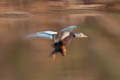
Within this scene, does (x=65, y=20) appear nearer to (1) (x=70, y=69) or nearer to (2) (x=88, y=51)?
(2) (x=88, y=51)

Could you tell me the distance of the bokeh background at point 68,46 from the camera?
1.79 m

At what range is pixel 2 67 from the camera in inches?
73.9

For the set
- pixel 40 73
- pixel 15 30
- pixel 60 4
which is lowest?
pixel 40 73

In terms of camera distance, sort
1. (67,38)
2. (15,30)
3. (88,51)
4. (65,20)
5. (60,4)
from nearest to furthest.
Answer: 1. (67,38)
2. (88,51)
3. (15,30)
4. (65,20)
5. (60,4)

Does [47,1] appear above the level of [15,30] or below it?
above

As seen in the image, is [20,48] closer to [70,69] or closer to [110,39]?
[70,69]

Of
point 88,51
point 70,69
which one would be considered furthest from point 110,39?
point 70,69

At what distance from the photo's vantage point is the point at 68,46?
2068 mm

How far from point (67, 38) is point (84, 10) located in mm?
1720

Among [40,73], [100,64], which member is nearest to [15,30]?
[40,73]

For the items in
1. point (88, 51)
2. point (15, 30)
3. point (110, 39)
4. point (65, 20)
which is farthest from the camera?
point (65, 20)

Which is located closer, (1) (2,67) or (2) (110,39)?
A: (1) (2,67)

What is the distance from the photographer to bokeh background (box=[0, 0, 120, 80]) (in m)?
1.79

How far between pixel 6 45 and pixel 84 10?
93cm
